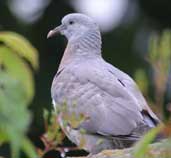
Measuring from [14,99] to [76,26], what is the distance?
421 centimetres

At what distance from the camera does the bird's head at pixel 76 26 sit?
6227 millimetres

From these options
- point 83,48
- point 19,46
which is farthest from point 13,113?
point 83,48

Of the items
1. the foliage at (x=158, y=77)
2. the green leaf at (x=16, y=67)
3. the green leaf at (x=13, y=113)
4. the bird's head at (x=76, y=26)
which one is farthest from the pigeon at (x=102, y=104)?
the foliage at (x=158, y=77)

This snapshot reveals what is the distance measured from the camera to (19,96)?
6.97 feet

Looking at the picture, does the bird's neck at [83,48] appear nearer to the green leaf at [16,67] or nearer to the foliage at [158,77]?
the green leaf at [16,67]

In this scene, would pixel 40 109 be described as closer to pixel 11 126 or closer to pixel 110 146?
pixel 110 146

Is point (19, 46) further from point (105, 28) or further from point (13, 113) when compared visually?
point (105, 28)

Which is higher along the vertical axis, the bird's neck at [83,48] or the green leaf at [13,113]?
the green leaf at [13,113]

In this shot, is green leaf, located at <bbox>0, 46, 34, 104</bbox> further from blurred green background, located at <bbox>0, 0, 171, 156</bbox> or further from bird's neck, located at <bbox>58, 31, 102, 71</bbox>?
blurred green background, located at <bbox>0, 0, 171, 156</bbox>

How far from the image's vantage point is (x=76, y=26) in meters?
6.27

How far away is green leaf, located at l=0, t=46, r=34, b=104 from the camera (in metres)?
2.32

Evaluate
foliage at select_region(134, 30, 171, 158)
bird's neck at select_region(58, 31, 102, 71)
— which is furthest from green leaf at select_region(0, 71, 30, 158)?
bird's neck at select_region(58, 31, 102, 71)

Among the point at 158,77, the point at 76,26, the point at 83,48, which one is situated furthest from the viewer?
the point at 76,26

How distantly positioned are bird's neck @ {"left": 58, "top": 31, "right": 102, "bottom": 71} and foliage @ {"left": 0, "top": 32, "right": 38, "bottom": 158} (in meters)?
3.28
